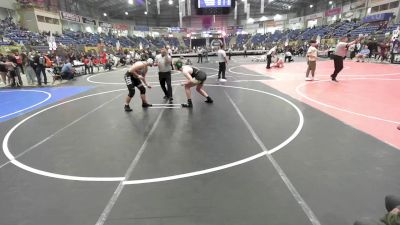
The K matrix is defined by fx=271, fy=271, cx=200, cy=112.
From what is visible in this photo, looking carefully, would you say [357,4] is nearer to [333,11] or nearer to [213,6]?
[333,11]

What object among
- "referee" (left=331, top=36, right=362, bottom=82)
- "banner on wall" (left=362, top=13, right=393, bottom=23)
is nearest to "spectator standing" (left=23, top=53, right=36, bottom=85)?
"referee" (left=331, top=36, right=362, bottom=82)

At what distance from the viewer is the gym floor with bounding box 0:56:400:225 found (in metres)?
2.80

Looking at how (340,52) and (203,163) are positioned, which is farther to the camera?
(340,52)

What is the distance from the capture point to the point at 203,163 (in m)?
3.89

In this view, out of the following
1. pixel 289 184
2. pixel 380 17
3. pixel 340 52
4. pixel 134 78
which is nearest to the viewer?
pixel 289 184

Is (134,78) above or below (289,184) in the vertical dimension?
above

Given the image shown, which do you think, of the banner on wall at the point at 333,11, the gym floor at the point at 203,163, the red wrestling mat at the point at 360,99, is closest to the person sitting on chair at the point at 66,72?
the gym floor at the point at 203,163

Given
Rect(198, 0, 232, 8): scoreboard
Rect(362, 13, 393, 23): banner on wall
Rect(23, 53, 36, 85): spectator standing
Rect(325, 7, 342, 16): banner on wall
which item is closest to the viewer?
Rect(23, 53, 36, 85): spectator standing

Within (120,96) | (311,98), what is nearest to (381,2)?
(311,98)

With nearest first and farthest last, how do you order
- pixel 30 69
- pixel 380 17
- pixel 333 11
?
pixel 30 69, pixel 380 17, pixel 333 11

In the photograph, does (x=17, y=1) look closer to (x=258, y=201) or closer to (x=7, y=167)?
(x=7, y=167)

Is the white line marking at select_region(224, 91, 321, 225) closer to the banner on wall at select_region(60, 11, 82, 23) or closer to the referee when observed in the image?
the referee

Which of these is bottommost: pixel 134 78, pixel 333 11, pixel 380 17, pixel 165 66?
pixel 134 78

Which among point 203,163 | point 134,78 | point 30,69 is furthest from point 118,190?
point 30,69
